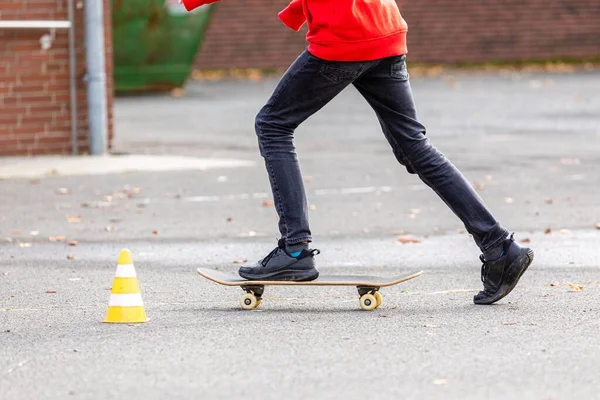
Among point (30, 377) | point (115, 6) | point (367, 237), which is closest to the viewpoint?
point (30, 377)

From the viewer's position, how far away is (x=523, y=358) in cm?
525

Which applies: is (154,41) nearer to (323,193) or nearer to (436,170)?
(323,193)

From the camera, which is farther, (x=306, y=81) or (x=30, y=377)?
(x=306, y=81)

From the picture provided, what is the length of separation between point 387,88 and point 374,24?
336 mm

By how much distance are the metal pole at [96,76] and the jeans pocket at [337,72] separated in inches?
331

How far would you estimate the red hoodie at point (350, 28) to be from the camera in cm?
628

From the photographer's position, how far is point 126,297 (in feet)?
19.9

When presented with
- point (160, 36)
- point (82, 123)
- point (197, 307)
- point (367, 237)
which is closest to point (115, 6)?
point (160, 36)

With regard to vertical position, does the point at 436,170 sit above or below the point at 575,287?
above

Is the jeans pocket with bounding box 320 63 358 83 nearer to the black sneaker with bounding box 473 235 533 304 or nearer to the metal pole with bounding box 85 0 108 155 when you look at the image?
the black sneaker with bounding box 473 235 533 304

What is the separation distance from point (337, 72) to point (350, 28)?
207 millimetres

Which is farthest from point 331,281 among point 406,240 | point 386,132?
point 406,240

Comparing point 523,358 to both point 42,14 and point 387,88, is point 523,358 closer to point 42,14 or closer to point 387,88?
point 387,88

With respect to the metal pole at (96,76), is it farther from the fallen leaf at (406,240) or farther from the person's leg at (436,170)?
the person's leg at (436,170)
